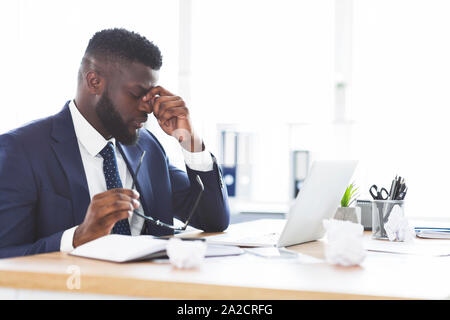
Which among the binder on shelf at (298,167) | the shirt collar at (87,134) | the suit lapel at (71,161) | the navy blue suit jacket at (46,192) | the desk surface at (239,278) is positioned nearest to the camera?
the desk surface at (239,278)

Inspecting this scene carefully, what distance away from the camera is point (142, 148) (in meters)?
2.00

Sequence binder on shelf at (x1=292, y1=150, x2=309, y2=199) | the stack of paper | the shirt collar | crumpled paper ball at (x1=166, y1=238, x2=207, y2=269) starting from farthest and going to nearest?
binder on shelf at (x1=292, y1=150, x2=309, y2=199) < the shirt collar < the stack of paper < crumpled paper ball at (x1=166, y1=238, x2=207, y2=269)

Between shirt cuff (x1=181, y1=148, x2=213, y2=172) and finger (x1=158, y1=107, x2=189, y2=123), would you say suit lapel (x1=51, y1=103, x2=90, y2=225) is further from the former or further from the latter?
shirt cuff (x1=181, y1=148, x2=213, y2=172)

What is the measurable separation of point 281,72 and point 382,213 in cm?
213

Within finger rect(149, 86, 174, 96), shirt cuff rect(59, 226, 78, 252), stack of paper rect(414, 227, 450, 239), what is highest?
finger rect(149, 86, 174, 96)

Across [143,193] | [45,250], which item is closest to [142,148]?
[143,193]

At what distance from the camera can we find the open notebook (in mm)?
1035

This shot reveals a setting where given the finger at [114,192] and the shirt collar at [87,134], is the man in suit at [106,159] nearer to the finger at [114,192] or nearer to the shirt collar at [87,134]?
the shirt collar at [87,134]

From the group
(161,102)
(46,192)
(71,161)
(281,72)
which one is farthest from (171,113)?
(281,72)

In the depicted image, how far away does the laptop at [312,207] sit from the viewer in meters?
1.30

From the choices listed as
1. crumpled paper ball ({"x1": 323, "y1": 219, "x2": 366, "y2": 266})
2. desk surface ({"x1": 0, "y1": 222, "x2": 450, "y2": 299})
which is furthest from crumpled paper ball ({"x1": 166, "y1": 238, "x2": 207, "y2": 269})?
crumpled paper ball ({"x1": 323, "y1": 219, "x2": 366, "y2": 266})

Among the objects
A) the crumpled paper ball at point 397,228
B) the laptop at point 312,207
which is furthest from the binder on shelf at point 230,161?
the crumpled paper ball at point 397,228

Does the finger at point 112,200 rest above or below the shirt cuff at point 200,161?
below

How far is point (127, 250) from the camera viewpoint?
3.47 feet
